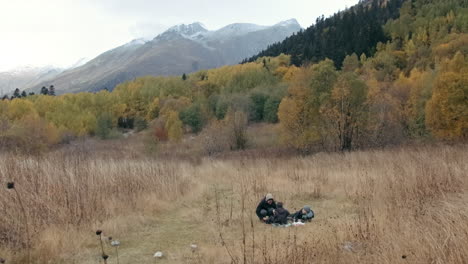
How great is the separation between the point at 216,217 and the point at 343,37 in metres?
85.1

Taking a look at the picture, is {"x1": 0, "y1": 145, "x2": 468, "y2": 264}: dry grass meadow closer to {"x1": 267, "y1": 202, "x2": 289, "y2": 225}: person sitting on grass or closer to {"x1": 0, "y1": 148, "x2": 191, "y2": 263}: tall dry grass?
{"x1": 0, "y1": 148, "x2": 191, "y2": 263}: tall dry grass

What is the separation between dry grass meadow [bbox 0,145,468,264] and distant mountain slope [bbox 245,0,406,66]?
244 ft

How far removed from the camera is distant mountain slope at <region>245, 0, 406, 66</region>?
3157 inches

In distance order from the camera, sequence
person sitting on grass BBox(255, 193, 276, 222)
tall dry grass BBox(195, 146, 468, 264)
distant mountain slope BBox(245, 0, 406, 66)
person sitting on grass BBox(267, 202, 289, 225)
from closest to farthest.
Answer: tall dry grass BBox(195, 146, 468, 264)
person sitting on grass BBox(267, 202, 289, 225)
person sitting on grass BBox(255, 193, 276, 222)
distant mountain slope BBox(245, 0, 406, 66)

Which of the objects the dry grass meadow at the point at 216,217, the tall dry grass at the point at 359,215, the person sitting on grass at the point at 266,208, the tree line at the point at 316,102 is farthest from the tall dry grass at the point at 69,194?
the tree line at the point at 316,102

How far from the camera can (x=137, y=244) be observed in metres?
5.36

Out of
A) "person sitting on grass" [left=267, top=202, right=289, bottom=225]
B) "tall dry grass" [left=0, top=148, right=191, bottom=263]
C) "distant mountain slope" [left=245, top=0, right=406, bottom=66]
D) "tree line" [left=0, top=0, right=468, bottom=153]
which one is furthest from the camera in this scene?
"distant mountain slope" [left=245, top=0, right=406, bottom=66]

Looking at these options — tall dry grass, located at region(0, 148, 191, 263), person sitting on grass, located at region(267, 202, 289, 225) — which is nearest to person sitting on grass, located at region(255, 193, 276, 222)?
person sitting on grass, located at region(267, 202, 289, 225)

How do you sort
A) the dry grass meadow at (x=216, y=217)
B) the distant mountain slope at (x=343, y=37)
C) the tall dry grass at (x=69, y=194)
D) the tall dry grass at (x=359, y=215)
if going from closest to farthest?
the tall dry grass at (x=359, y=215) → the dry grass meadow at (x=216, y=217) → the tall dry grass at (x=69, y=194) → the distant mountain slope at (x=343, y=37)

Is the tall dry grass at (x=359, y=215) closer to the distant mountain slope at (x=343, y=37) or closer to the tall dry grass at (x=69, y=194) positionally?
the tall dry grass at (x=69, y=194)

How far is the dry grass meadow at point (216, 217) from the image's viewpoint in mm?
3773

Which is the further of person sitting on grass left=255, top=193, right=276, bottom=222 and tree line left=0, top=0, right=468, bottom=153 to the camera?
tree line left=0, top=0, right=468, bottom=153

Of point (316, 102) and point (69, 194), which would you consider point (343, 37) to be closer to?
point (316, 102)

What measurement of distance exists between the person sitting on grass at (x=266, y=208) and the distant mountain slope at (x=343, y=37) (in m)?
75.6
